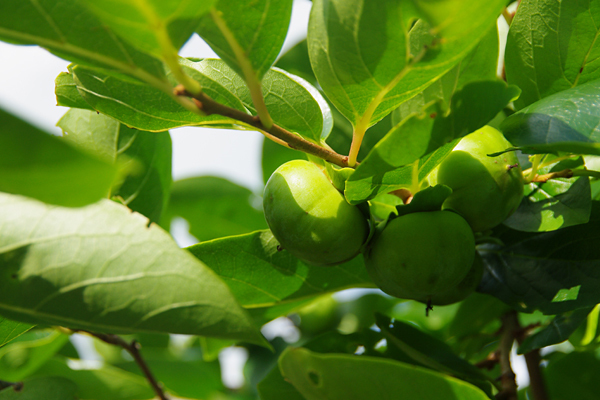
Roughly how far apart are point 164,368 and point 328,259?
1.40 m

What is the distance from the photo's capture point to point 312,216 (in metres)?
0.89

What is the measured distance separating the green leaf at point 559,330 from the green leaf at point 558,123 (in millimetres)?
551

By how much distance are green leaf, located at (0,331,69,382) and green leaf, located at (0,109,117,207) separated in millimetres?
1181

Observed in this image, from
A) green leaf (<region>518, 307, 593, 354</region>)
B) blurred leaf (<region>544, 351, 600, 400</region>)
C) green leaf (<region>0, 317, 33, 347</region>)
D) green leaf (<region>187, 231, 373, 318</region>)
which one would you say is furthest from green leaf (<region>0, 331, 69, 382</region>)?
blurred leaf (<region>544, 351, 600, 400</region>)

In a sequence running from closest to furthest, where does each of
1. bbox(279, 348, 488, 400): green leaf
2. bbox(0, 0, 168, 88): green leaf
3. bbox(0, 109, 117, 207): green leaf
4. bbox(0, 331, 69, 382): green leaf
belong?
bbox(0, 109, 117, 207): green leaf < bbox(0, 0, 168, 88): green leaf < bbox(279, 348, 488, 400): green leaf < bbox(0, 331, 69, 382): green leaf

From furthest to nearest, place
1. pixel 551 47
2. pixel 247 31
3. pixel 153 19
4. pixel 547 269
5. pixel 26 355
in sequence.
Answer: pixel 26 355 < pixel 547 269 < pixel 551 47 < pixel 247 31 < pixel 153 19

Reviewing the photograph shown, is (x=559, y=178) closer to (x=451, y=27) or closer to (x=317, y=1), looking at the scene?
(x=451, y=27)

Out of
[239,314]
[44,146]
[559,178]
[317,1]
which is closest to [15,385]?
[239,314]

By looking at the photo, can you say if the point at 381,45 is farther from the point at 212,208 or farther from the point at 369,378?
the point at 212,208

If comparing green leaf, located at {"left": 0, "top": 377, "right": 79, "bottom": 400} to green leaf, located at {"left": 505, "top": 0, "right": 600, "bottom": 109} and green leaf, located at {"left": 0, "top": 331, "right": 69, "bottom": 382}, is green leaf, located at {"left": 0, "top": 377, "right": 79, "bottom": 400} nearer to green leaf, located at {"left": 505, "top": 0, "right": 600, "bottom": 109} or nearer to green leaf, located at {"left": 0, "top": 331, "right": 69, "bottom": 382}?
green leaf, located at {"left": 0, "top": 331, "right": 69, "bottom": 382}

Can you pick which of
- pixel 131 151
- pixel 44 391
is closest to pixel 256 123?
pixel 131 151

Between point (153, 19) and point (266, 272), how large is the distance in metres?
0.67

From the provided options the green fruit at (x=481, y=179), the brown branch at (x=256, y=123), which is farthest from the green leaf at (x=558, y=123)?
the brown branch at (x=256, y=123)

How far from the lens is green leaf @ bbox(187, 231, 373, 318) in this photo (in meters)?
1.11
